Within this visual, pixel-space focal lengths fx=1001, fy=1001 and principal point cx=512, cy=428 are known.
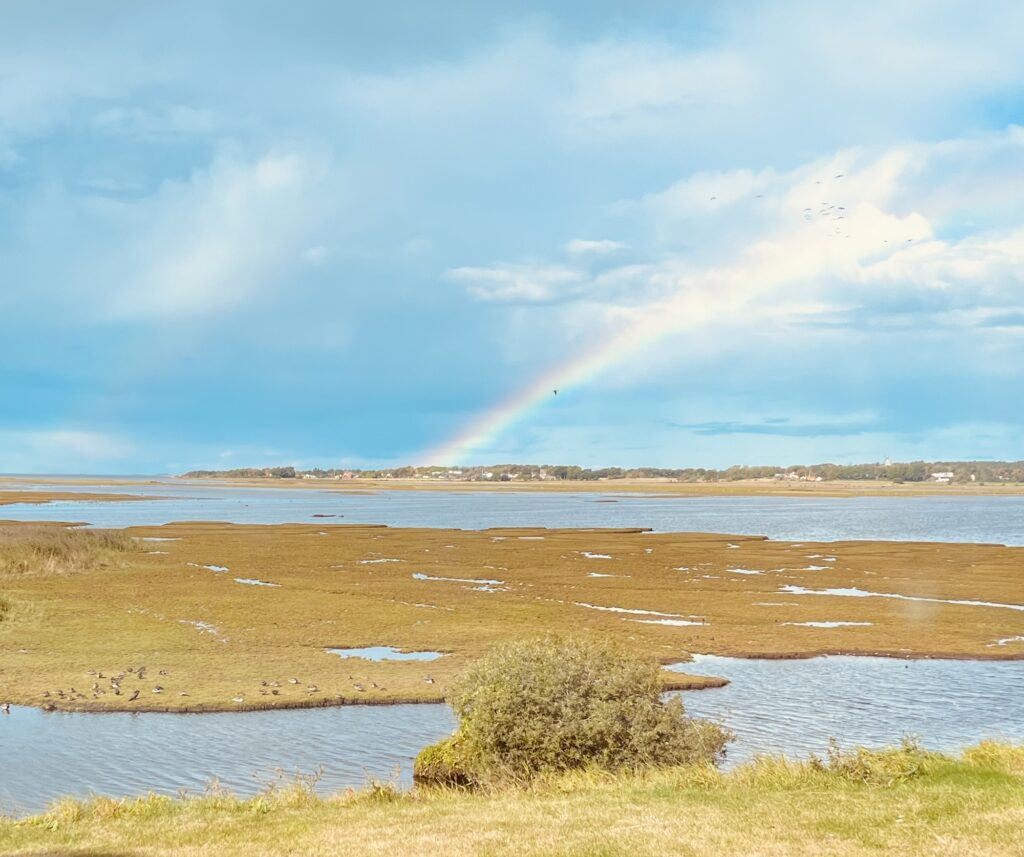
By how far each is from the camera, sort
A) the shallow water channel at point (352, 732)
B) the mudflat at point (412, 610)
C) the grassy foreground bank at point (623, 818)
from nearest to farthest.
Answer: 1. the grassy foreground bank at point (623, 818)
2. the shallow water channel at point (352, 732)
3. the mudflat at point (412, 610)

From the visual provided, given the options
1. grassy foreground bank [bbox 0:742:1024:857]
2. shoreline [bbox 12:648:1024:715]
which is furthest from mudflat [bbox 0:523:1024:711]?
grassy foreground bank [bbox 0:742:1024:857]

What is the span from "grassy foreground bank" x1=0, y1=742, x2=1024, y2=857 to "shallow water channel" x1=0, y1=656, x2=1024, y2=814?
6550 millimetres

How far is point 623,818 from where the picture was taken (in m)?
13.2

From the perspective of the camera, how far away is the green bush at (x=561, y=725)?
1845 centimetres

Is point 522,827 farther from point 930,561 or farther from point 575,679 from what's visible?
point 930,561

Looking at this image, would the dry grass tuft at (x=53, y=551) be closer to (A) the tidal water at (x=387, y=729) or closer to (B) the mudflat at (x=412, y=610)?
(B) the mudflat at (x=412, y=610)

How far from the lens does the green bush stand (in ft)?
60.5

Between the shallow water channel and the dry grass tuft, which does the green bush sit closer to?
the shallow water channel

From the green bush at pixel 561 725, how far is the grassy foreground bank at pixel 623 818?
1.74 metres

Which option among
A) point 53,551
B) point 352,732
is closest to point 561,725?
point 352,732

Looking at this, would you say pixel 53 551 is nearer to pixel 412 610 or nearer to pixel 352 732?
pixel 412 610

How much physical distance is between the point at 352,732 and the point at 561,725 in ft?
32.3

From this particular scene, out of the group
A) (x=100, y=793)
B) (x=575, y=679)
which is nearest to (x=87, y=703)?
(x=100, y=793)

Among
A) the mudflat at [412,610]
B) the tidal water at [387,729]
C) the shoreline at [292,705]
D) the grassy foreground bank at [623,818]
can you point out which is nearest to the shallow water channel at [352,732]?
the tidal water at [387,729]
